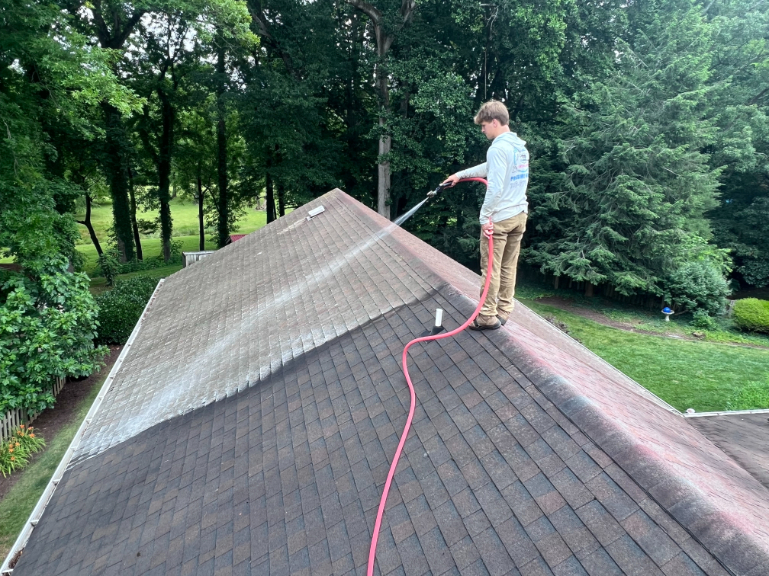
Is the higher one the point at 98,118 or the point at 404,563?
the point at 98,118

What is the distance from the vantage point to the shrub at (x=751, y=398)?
457 inches

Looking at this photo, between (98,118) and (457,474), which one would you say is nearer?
(457,474)

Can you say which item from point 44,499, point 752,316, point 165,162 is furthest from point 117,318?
point 752,316

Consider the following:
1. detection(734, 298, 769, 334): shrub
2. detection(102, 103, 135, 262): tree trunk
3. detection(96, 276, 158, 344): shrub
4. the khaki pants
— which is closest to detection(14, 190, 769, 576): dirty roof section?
→ the khaki pants

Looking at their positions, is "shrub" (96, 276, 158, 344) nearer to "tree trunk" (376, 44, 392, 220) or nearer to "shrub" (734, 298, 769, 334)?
"tree trunk" (376, 44, 392, 220)

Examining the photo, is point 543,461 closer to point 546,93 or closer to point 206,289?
point 206,289

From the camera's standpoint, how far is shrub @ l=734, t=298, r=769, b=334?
58.8 ft

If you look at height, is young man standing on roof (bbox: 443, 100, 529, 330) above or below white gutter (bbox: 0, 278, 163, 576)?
above

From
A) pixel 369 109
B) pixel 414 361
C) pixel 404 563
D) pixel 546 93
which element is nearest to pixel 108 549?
pixel 404 563

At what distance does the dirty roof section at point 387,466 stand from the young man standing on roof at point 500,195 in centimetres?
60

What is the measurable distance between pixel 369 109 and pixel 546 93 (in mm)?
10592

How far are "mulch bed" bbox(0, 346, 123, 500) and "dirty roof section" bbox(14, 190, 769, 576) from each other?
543 centimetres

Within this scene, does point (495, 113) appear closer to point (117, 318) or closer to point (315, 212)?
point (315, 212)

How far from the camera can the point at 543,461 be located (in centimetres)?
317
